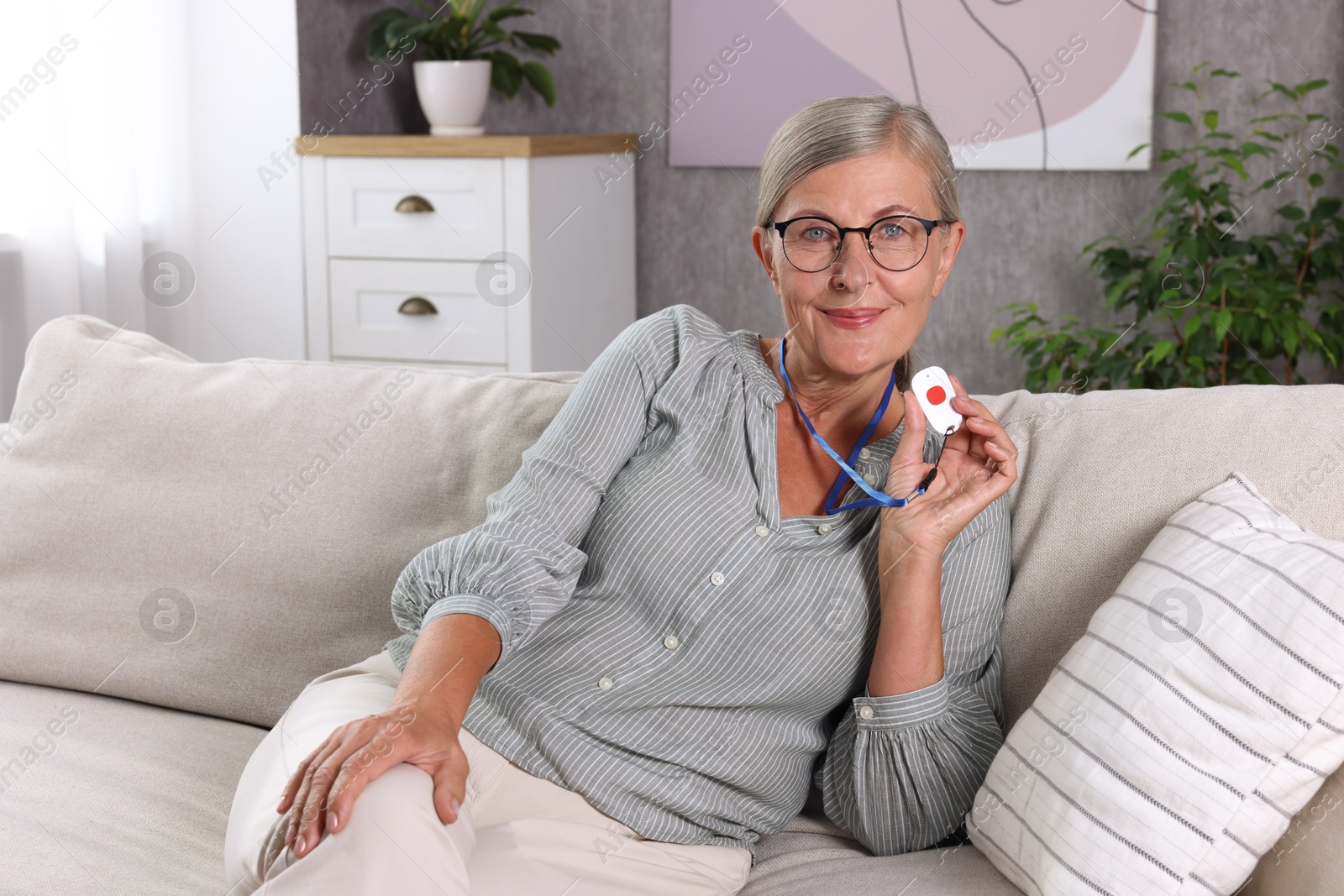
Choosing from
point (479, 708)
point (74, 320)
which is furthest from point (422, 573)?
point (74, 320)

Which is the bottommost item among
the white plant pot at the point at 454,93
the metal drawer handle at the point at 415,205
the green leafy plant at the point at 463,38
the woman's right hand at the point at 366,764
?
the woman's right hand at the point at 366,764

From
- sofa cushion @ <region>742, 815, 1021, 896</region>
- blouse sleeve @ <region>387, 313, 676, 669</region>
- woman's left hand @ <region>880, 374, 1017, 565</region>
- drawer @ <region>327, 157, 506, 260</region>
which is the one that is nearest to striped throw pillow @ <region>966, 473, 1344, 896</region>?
sofa cushion @ <region>742, 815, 1021, 896</region>

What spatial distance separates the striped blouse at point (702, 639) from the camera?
1.14 m

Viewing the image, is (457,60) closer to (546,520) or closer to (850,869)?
(546,520)

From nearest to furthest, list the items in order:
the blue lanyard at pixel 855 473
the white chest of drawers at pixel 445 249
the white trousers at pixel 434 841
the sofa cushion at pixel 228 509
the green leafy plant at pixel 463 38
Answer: the white trousers at pixel 434 841 → the blue lanyard at pixel 855 473 → the sofa cushion at pixel 228 509 → the white chest of drawers at pixel 445 249 → the green leafy plant at pixel 463 38

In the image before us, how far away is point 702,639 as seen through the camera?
118 centimetres

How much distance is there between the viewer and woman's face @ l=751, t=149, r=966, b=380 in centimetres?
123

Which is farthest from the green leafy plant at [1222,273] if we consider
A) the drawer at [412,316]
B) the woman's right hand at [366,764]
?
the woman's right hand at [366,764]

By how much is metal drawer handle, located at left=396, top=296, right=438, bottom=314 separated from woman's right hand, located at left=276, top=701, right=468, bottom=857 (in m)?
2.16

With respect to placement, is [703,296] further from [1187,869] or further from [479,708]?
[1187,869]

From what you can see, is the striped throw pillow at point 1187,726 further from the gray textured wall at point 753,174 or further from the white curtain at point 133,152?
the white curtain at point 133,152

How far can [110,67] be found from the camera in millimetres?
2914

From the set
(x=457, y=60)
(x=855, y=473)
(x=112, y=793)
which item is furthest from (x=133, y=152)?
(x=855, y=473)

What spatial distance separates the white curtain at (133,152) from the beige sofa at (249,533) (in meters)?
1.32
